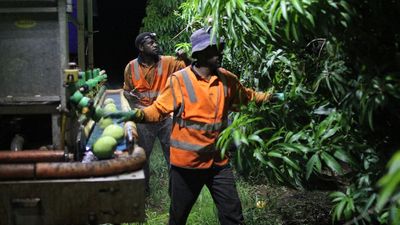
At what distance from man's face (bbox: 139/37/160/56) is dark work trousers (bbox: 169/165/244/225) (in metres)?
2.25

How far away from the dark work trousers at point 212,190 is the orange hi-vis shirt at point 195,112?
0.08 meters

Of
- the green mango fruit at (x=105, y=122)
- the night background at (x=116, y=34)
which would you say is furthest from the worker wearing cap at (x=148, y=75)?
the night background at (x=116, y=34)

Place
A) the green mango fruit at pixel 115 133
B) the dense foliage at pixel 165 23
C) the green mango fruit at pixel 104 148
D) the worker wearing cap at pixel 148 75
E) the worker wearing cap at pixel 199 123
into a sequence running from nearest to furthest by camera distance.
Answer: the green mango fruit at pixel 104 148
the green mango fruit at pixel 115 133
the worker wearing cap at pixel 199 123
the worker wearing cap at pixel 148 75
the dense foliage at pixel 165 23

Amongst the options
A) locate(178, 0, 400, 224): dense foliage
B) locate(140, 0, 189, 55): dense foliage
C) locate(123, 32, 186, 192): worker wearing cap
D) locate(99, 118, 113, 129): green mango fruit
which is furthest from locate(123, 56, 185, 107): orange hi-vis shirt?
locate(178, 0, 400, 224): dense foliage

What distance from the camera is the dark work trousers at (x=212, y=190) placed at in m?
3.51

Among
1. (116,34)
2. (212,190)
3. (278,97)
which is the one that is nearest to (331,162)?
(278,97)

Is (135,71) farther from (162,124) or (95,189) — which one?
(95,189)

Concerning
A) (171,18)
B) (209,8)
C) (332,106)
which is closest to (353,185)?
(332,106)

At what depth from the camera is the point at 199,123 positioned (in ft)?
11.4

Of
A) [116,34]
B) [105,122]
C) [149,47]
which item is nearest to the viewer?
[105,122]

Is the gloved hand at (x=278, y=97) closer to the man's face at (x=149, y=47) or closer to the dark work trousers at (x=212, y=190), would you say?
the dark work trousers at (x=212, y=190)

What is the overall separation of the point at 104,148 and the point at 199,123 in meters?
0.86

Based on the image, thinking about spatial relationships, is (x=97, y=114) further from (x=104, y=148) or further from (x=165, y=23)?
(x=165, y=23)

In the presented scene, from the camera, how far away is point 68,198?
8.23 feet
